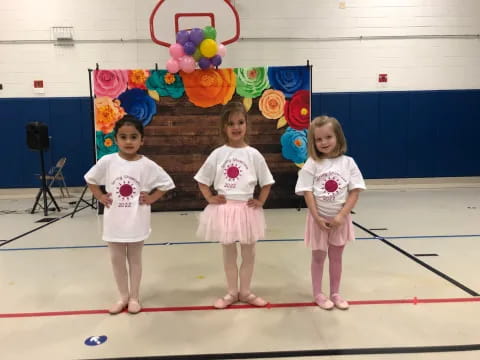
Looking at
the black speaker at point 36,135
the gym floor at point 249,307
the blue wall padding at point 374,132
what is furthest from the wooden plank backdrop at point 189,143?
the blue wall padding at point 374,132

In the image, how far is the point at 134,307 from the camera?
2301 mm

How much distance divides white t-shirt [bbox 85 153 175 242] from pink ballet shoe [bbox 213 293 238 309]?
0.57 m

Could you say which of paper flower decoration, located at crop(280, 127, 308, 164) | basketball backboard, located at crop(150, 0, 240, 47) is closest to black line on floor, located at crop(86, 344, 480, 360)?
paper flower decoration, located at crop(280, 127, 308, 164)

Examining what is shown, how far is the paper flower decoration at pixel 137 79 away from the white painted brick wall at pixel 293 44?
2253 mm

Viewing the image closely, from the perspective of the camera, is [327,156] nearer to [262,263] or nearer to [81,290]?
[262,263]

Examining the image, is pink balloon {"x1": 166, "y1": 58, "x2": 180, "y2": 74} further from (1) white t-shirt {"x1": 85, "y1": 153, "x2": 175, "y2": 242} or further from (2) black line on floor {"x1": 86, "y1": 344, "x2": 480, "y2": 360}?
(2) black line on floor {"x1": 86, "y1": 344, "x2": 480, "y2": 360}

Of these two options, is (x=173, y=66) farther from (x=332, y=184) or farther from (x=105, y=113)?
(x=332, y=184)

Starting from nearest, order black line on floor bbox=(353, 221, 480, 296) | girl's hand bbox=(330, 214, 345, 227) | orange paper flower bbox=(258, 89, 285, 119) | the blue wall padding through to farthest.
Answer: girl's hand bbox=(330, 214, 345, 227), black line on floor bbox=(353, 221, 480, 296), orange paper flower bbox=(258, 89, 285, 119), the blue wall padding

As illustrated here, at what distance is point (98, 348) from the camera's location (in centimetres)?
191

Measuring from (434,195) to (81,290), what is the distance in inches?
225

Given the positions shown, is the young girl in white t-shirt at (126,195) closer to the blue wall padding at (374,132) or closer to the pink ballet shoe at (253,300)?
the pink ballet shoe at (253,300)

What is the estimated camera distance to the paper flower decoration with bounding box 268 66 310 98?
17.4ft

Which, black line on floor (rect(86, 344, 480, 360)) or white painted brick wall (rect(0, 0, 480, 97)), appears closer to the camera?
black line on floor (rect(86, 344, 480, 360))

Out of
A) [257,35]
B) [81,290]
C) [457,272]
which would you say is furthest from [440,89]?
[81,290]
